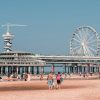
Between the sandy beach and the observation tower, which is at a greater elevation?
the observation tower

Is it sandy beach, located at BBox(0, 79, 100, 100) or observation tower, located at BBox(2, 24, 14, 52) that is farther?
observation tower, located at BBox(2, 24, 14, 52)

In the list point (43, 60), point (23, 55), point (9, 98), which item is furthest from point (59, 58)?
point (9, 98)

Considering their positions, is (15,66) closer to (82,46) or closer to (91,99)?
(82,46)

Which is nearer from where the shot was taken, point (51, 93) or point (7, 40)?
point (51, 93)

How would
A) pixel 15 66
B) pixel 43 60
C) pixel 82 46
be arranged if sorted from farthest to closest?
pixel 43 60, pixel 15 66, pixel 82 46

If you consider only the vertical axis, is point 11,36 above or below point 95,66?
above

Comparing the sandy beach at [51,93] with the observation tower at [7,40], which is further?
the observation tower at [7,40]

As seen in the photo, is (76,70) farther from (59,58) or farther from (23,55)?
(23,55)

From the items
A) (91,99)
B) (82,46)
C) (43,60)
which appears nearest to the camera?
(91,99)

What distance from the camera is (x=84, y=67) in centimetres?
18975

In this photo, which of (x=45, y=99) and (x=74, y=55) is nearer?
(x=45, y=99)

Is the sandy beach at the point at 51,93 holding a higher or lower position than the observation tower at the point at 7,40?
lower

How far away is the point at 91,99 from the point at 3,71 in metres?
141

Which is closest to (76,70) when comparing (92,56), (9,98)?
(92,56)
